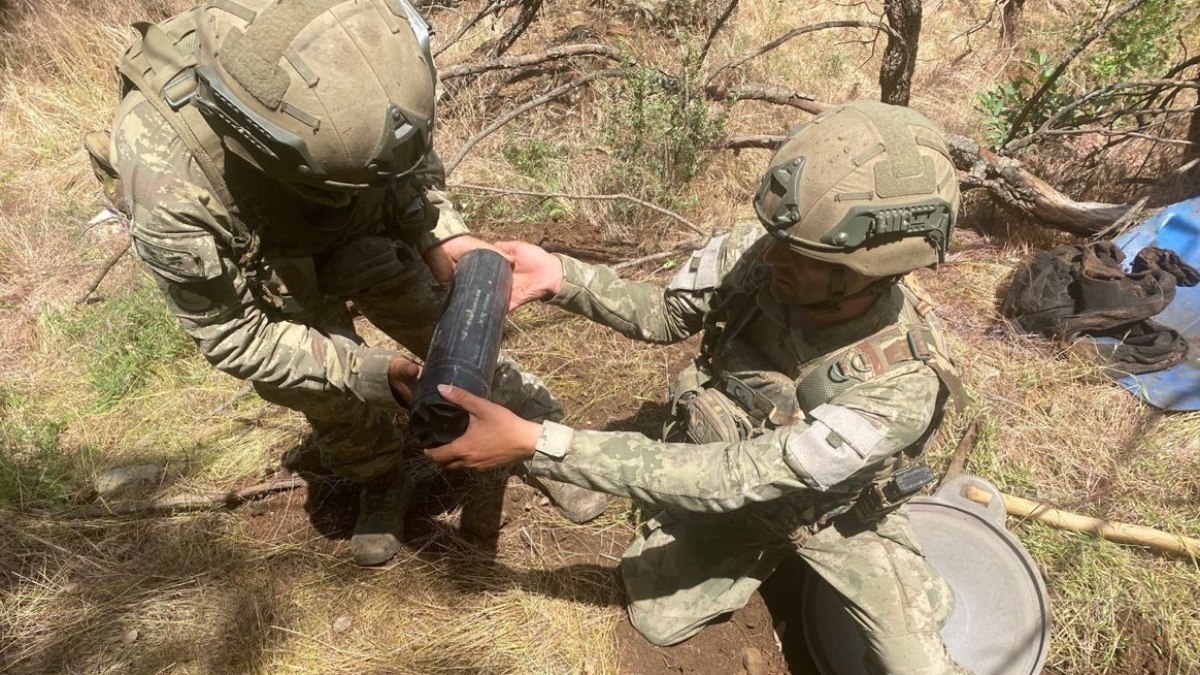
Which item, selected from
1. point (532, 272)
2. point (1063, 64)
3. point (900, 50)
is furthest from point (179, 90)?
point (1063, 64)

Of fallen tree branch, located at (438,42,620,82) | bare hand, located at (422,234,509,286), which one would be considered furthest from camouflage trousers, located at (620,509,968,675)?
fallen tree branch, located at (438,42,620,82)

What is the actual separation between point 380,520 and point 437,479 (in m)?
0.45

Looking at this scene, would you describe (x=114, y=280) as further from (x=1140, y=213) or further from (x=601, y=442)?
(x=1140, y=213)

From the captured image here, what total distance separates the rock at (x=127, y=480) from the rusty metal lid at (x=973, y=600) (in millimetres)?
3394

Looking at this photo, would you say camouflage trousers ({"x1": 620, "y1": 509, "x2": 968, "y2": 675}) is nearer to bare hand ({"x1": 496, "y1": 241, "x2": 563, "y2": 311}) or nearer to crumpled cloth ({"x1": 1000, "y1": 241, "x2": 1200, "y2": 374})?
bare hand ({"x1": 496, "y1": 241, "x2": 563, "y2": 311})

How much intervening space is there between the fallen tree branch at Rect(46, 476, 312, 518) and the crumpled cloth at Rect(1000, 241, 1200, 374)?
4.59 m

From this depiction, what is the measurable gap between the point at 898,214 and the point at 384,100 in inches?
58.8

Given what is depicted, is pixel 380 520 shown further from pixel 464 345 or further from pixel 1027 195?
pixel 1027 195

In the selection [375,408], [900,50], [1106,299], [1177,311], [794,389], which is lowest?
[1177,311]

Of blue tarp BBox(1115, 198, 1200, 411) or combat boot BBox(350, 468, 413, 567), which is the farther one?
blue tarp BBox(1115, 198, 1200, 411)

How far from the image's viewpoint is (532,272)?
9.21 ft

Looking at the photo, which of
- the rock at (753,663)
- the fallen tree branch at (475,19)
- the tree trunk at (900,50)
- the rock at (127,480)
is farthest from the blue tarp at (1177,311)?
the rock at (127,480)

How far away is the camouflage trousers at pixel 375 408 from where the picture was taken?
2871 millimetres

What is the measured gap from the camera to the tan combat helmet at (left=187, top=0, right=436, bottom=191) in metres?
1.83
